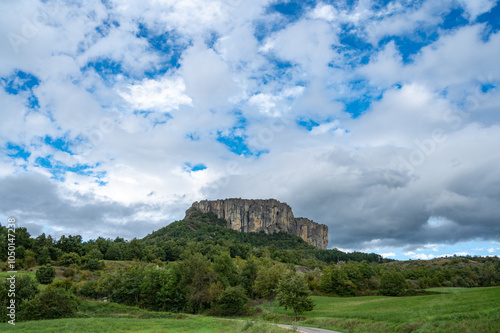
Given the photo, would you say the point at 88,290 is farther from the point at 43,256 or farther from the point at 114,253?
the point at 114,253

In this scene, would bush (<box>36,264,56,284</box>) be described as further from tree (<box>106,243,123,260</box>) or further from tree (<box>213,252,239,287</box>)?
tree (<box>106,243,123,260</box>)

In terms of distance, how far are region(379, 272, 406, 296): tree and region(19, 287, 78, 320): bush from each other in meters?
66.8

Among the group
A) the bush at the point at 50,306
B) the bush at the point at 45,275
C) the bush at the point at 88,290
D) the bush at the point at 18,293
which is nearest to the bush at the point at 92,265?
the bush at the point at 45,275

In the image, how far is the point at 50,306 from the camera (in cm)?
4512

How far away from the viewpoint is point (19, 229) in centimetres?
9662

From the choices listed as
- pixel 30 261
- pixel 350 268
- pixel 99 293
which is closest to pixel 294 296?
pixel 99 293

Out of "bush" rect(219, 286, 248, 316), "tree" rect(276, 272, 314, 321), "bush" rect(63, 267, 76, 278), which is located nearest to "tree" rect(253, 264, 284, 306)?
"bush" rect(219, 286, 248, 316)

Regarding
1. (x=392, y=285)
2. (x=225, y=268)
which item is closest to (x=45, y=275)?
(x=225, y=268)

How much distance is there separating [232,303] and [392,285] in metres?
42.1

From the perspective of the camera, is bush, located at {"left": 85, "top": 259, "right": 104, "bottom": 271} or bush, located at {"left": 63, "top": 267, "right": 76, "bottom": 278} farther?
bush, located at {"left": 85, "top": 259, "right": 104, "bottom": 271}

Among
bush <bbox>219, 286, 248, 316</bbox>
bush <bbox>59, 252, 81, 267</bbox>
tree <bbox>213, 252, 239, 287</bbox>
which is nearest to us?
bush <bbox>219, 286, 248, 316</bbox>

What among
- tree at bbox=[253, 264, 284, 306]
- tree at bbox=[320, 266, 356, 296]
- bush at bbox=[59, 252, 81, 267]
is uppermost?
bush at bbox=[59, 252, 81, 267]

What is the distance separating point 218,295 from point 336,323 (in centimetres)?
2952

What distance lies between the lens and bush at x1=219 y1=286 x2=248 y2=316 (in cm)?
5634
